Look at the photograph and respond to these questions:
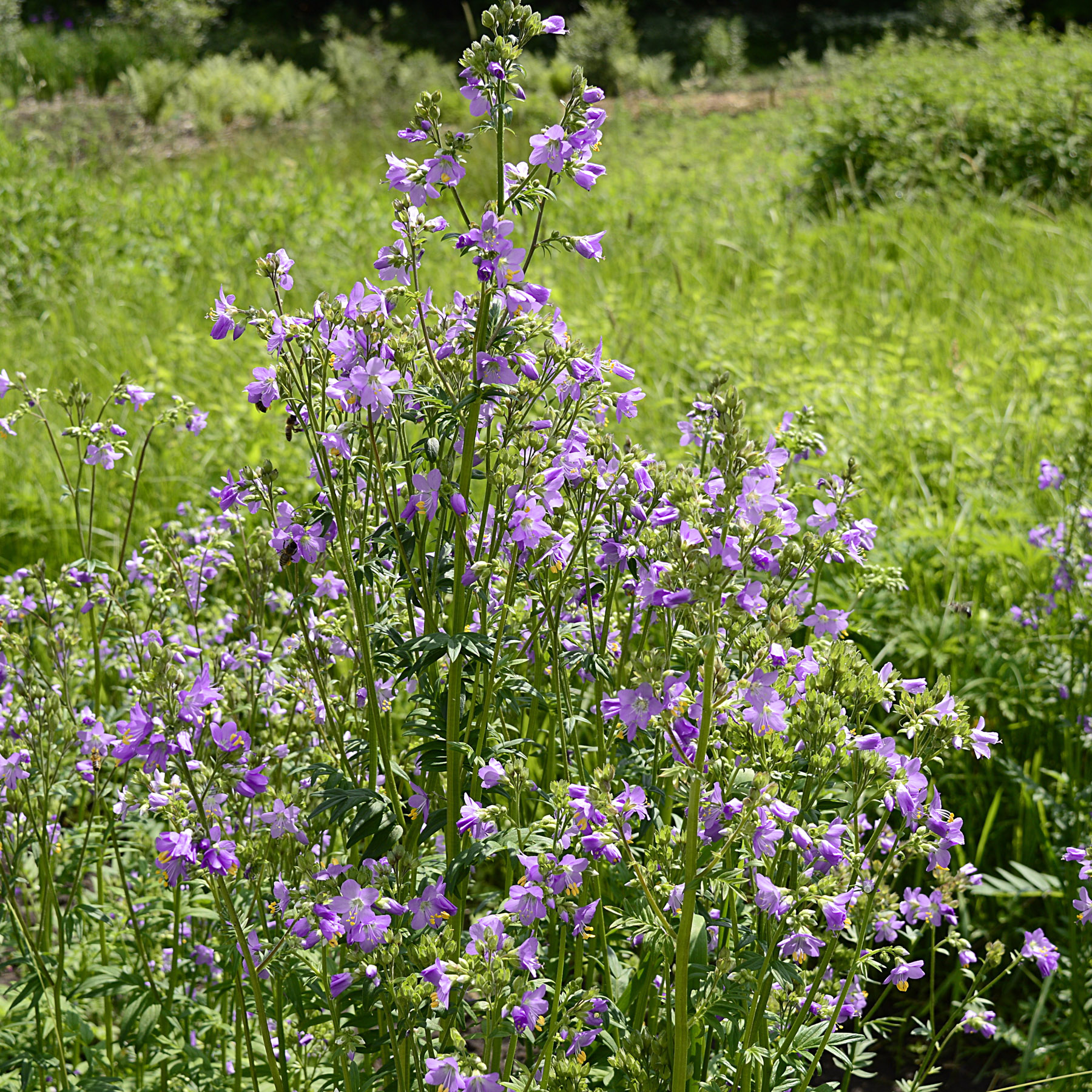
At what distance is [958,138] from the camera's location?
7.84 meters

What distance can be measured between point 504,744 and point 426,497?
1.29ft

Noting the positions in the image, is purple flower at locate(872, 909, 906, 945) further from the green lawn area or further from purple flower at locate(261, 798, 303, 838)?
the green lawn area

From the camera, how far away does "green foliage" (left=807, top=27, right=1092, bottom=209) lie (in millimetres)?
7734

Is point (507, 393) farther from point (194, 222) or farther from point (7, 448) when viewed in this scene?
point (194, 222)

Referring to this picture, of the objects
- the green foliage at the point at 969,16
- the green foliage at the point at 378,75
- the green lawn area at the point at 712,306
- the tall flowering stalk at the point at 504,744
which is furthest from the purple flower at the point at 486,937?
the green foliage at the point at 969,16

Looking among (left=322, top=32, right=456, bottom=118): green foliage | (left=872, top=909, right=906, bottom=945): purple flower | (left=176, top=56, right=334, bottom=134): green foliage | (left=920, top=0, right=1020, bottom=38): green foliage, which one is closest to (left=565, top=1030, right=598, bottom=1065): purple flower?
(left=872, top=909, right=906, bottom=945): purple flower

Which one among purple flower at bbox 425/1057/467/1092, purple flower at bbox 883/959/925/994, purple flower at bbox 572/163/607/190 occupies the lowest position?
purple flower at bbox 883/959/925/994

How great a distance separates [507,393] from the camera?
1.49 m

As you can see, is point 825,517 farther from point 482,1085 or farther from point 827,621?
point 482,1085

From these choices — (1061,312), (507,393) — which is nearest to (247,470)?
(507,393)

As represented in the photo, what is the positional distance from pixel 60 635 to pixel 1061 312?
4.76m

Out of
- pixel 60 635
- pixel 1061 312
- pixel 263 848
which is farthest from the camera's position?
pixel 1061 312

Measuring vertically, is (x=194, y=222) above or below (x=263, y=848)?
above

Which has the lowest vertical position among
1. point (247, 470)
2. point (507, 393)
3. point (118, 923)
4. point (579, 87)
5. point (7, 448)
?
point (118, 923)
